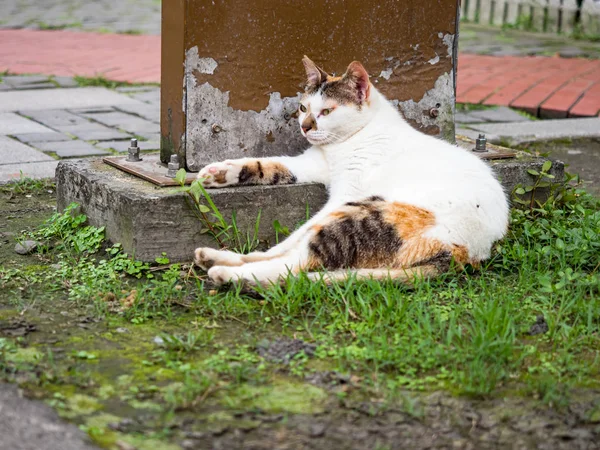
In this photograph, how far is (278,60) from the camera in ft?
12.7

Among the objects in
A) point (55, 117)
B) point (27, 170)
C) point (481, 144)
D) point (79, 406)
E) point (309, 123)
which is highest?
point (309, 123)

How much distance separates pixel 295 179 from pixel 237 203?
0.31 m

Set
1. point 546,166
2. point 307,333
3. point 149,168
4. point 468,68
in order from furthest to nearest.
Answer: point 468,68 < point 546,166 < point 149,168 < point 307,333

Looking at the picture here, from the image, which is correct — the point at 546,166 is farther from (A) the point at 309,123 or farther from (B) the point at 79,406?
(B) the point at 79,406

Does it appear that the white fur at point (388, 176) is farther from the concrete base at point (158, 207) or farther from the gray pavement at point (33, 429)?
the gray pavement at point (33, 429)

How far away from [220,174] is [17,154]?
2.11 m

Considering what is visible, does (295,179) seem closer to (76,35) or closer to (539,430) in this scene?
(539,430)

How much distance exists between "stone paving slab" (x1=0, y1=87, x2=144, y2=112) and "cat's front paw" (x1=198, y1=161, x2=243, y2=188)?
3.27 metres

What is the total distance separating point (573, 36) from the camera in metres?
10.2

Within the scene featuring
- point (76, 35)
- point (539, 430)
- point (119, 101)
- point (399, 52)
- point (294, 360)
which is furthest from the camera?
point (76, 35)

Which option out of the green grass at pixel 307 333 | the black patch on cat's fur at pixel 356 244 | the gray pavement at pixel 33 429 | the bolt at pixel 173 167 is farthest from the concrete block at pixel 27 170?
the gray pavement at pixel 33 429

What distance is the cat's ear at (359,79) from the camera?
3.65m

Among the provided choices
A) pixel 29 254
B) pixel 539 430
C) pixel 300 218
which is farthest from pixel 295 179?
pixel 539 430

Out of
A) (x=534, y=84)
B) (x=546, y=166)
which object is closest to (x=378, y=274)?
(x=546, y=166)
